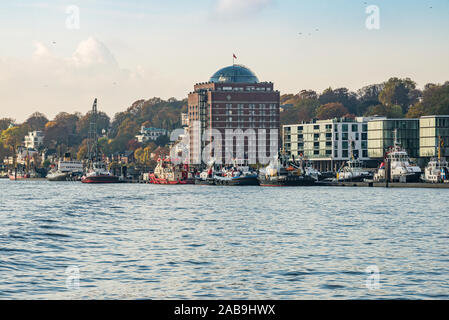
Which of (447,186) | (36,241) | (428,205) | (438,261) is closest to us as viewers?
(438,261)

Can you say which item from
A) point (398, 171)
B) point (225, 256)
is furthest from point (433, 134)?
point (225, 256)

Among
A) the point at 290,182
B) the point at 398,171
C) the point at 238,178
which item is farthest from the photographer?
the point at 238,178

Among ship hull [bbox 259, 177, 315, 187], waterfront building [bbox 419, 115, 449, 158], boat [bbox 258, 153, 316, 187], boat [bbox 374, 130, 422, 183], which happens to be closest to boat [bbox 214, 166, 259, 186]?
boat [bbox 258, 153, 316, 187]

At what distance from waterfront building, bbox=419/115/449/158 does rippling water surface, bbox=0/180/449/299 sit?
12827 cm

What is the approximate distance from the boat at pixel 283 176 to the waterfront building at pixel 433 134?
135ft

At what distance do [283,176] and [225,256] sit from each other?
12482cm

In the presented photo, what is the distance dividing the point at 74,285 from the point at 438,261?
1627 cm

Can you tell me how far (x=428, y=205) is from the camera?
7806 centimetres

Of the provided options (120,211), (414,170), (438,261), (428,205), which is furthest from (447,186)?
(438,261)

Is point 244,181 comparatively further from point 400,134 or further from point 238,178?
point 400,134

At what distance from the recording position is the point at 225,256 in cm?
3447

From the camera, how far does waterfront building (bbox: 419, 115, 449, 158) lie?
609ft

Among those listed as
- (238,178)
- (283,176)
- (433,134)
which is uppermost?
(433,134)
